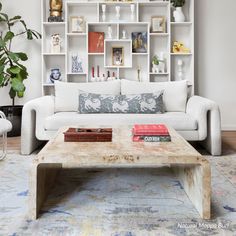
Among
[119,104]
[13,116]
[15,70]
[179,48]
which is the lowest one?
[13,116]

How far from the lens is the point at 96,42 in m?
4.55

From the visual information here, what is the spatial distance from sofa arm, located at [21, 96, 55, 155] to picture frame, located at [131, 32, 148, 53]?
1.75 m

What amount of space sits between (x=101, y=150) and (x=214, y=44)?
358 cm

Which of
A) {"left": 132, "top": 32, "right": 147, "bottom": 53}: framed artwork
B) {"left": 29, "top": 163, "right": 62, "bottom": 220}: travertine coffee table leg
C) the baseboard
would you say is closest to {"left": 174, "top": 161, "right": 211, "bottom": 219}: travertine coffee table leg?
{"left": 29, "top": 163, "right": 62, "bottom": 220}: travertine coffee table leg

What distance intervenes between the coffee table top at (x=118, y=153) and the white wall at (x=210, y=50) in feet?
9.97

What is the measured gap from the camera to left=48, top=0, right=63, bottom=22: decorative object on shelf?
176 inches

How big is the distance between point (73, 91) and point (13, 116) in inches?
40.9

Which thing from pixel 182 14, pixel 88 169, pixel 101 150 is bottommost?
pixel 88 169

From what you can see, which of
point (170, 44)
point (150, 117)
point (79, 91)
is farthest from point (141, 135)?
point (170, 44)

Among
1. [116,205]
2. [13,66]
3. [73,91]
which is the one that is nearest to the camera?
[116,205]

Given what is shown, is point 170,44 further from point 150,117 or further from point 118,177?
point 118,177

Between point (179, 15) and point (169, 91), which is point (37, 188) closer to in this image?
point (169, 91)

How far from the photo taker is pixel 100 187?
224cm

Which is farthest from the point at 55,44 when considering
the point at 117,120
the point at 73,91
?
the point at 117,120
